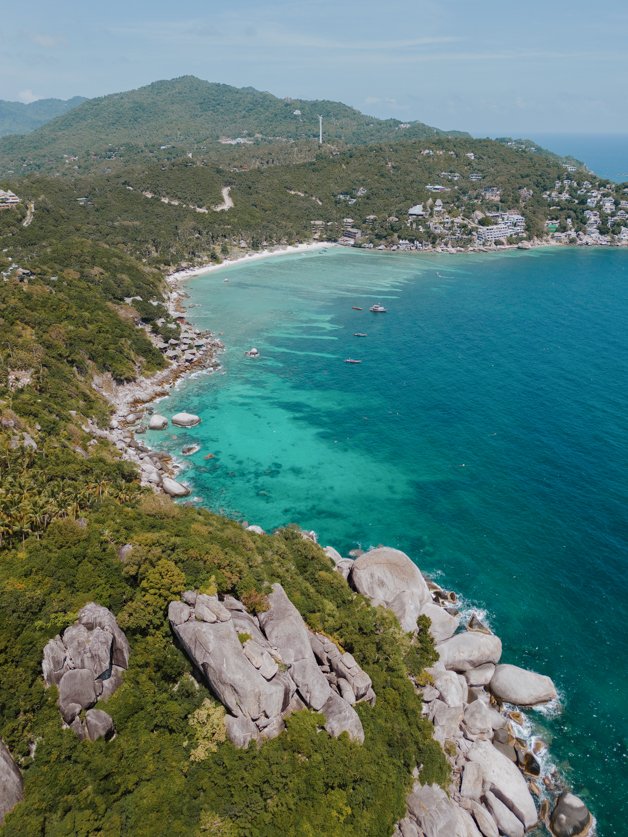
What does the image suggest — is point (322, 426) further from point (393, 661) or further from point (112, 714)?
point (112, 714)

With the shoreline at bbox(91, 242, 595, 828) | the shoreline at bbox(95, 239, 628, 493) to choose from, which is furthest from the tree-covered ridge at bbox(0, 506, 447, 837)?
the shoreline at bbox(95, 239, 628, 493)

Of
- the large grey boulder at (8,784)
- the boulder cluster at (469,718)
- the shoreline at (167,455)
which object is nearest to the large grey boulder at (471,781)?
the boulder cluster at (469,718)

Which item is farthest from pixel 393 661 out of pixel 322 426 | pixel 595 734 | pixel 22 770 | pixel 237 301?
pixel 237 301

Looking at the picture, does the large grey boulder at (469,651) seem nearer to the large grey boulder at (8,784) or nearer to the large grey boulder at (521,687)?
the large grey boulder at (521,687)

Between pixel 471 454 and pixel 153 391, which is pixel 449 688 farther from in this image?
pixel 153 391

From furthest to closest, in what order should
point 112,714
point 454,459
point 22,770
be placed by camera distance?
point 454,459 < point 112,714 < point 22,770
